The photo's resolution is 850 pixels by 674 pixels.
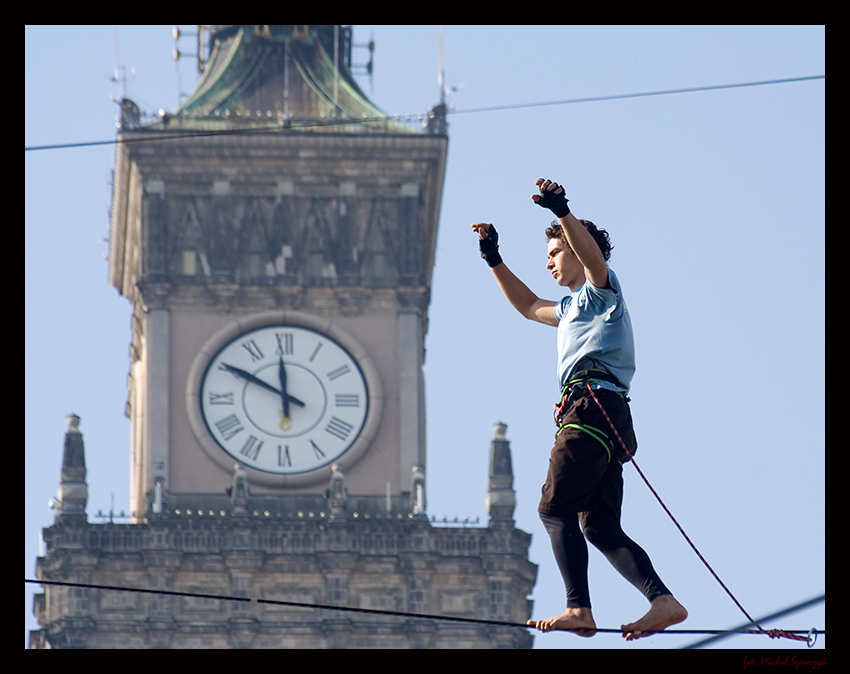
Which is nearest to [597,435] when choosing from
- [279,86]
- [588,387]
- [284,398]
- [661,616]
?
[588,387]

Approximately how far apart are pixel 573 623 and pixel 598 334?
1.70 m

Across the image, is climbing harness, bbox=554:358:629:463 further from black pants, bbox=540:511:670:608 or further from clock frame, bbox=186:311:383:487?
clock frame, bbox=186:311:383:487

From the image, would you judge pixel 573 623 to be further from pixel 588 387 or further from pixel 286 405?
pixel 286 405

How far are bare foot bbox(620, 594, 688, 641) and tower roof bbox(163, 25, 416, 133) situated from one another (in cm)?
4708

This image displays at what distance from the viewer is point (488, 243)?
18766 millimetres

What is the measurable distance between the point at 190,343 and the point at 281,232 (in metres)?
2.87

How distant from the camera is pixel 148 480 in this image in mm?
62156

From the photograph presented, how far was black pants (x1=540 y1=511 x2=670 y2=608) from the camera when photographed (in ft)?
57.1

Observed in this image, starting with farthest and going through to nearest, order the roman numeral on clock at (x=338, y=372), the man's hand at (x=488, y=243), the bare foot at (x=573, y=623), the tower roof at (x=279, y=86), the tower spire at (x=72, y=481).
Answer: the tower roof at (x=279, y=86) < the roman numeral on clock at (x=338, y=372) < the tower spire at (x=72, y=481) < the man's hand at (x=488, y=243) < the bare foot at (x=573, y=623)

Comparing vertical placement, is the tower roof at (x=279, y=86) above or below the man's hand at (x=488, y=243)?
above

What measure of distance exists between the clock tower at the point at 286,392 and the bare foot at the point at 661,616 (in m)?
43.7

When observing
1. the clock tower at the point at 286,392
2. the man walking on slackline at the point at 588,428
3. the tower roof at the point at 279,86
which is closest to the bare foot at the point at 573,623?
the man walking on slackline at the point at 588,428

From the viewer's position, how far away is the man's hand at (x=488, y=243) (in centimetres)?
1870

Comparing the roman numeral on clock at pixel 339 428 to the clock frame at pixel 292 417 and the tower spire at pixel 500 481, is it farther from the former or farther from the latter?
the tower spire at pixel 500 481
